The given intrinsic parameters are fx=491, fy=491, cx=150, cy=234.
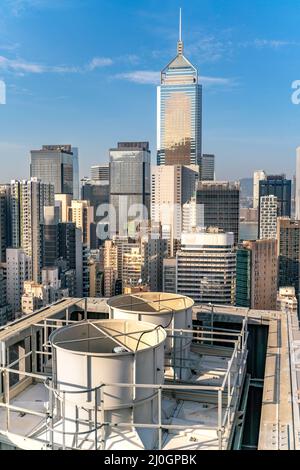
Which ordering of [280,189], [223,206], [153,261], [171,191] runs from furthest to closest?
[171,191] → [280,189] → [223,206] → [153,261]

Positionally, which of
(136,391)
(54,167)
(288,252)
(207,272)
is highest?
(54,167)

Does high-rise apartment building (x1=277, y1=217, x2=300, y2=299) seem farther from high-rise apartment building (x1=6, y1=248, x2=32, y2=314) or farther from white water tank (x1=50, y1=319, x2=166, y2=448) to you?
white water tank (x1=50, y1=319, x2=166, y2=448)

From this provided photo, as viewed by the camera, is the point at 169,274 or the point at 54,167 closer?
the point at 169,274

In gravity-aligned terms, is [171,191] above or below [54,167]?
below

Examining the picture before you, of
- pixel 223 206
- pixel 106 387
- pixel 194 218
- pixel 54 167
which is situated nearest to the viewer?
pixel 106 387

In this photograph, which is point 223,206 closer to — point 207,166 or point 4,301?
point 4,301

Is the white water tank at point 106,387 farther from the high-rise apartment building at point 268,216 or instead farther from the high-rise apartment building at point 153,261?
the high-rise apartment building at point 268,216

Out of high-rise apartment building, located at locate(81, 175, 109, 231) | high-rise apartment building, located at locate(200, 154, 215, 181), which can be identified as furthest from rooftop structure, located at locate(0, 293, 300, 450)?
high-rise apartment building, located at locate(200, 154, 215, 181)

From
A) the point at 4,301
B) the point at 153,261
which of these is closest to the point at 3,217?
the point at 4,301
